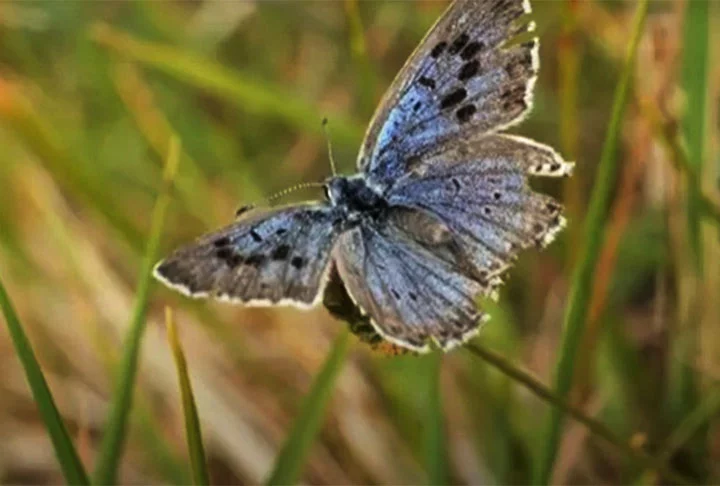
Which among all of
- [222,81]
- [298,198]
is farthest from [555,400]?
[298,198]

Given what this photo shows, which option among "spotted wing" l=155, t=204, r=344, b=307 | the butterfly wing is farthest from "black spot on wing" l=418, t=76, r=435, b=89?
Answer: "spotted wing" l=155, t=204, r=344, b=307

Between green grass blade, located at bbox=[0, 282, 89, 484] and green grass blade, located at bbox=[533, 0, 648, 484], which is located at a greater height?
green grass blade, located at bbox=[0, 282, 89, 484]

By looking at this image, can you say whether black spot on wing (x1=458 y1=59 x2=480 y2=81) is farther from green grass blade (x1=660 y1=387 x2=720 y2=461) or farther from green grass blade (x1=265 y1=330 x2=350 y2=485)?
green grass blade (x1=660 y1=387 x2=720 y2=461)

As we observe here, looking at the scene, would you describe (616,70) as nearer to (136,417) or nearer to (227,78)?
(227,78)

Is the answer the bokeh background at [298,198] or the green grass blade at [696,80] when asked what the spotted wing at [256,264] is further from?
the green grass blade at [696,80]

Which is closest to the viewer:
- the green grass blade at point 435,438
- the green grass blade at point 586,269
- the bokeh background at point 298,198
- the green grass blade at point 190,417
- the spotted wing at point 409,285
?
the spotted wing at point 409,285

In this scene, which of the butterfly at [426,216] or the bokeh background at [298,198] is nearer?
the butterfly at [426,216]

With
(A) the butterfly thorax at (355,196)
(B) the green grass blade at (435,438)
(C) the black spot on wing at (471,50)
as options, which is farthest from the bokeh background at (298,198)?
(C) the black spot on wing at (471,50)
